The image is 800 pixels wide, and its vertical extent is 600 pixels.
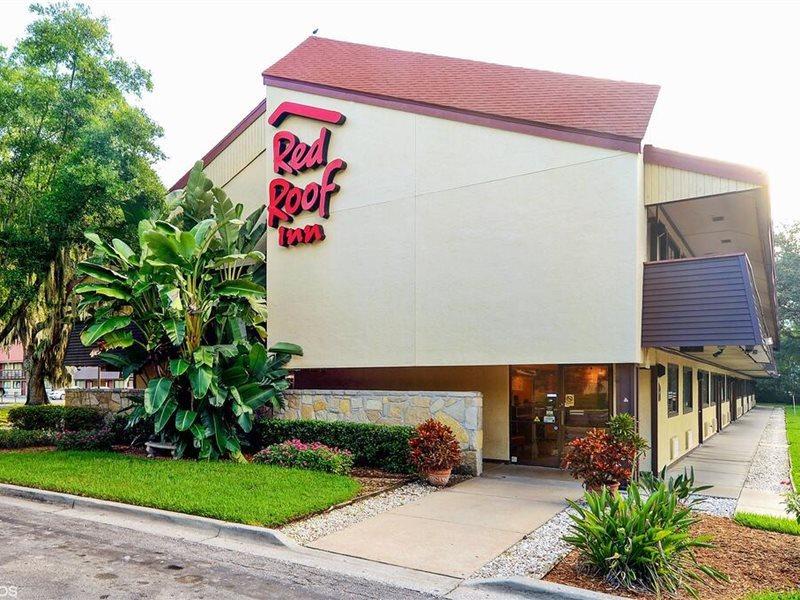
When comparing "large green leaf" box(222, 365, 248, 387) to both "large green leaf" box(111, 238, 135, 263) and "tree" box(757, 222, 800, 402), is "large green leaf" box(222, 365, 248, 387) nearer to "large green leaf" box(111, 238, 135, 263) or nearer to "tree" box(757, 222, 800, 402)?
"large green leaf" box(111, 238, 135, 263)

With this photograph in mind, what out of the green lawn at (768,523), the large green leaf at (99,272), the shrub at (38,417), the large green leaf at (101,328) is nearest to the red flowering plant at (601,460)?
the green lawn at (768,523)

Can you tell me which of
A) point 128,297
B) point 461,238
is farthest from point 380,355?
point 128,297

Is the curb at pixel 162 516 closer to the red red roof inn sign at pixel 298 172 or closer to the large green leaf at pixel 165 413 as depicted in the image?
the large green leaf at pixel 165 413

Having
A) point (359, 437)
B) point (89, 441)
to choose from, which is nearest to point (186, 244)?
point (359, 437)

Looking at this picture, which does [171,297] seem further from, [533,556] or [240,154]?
[533,556]

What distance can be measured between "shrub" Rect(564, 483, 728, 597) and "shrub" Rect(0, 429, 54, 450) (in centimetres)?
1411

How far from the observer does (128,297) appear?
12453 mm

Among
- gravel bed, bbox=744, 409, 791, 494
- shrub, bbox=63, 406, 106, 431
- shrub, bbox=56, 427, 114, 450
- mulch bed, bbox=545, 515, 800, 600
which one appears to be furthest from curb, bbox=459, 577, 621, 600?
shrub, bbox=63, 406, 106, 431

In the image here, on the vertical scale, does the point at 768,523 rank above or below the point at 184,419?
below

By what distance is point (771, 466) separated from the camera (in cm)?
1412

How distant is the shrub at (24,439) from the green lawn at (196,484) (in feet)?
8.74

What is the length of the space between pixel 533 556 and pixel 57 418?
1517cm

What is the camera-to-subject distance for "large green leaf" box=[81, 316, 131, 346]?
11.7 m

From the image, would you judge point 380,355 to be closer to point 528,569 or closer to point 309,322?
point 309,322
